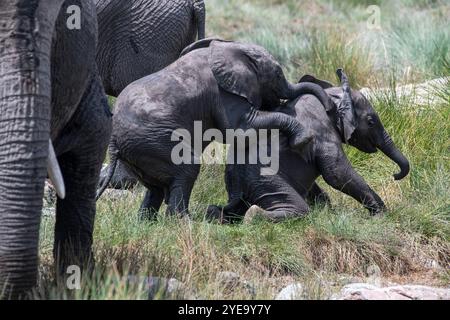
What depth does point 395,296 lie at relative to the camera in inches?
246

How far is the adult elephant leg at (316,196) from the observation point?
8.66 m

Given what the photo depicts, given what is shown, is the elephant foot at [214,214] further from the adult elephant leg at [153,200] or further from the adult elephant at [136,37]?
the adult elephant at [136,37]

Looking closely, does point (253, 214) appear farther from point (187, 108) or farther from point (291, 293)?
point (291, 293)

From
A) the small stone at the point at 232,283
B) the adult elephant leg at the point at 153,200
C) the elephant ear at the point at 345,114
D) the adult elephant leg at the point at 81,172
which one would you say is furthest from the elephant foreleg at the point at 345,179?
the adult elephant leg at the point at 81,172

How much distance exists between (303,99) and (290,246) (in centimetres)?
128

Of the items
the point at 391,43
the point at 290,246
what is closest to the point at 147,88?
the point at 290,246

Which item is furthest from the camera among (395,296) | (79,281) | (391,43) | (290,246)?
(391,43)

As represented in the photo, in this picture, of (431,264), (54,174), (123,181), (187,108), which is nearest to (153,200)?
(187,108)

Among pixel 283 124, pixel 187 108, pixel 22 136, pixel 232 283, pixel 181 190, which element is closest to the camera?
pixel 22 136

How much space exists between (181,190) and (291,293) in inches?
76.5

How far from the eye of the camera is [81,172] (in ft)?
20.5

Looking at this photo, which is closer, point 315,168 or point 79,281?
point 79,281

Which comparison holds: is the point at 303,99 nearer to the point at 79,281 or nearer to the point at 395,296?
the point at 395,296

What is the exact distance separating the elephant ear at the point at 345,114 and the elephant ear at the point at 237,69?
55cm
